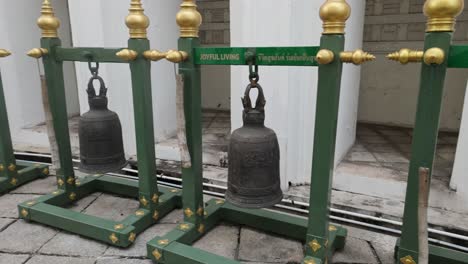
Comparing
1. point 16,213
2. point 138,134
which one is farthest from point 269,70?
point 16,213

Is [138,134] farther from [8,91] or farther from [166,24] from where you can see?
[8,91]

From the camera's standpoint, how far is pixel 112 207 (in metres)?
3.00

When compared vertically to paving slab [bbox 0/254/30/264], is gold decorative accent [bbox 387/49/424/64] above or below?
above

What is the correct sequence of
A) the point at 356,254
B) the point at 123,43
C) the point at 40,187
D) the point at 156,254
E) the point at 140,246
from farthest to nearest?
the point at 123,43 → the point at 40,187 → the point at 140,246 → the point at 356,254 → the point at 156,254

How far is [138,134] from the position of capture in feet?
8.18

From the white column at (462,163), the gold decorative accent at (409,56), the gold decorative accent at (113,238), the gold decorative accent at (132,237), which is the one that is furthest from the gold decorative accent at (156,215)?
the white column at (462,163)

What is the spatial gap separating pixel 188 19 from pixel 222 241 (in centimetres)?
145

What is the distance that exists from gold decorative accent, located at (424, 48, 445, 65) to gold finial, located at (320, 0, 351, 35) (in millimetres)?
383

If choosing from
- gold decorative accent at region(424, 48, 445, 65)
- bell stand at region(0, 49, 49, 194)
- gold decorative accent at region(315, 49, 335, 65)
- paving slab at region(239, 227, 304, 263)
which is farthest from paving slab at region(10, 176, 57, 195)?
gold decorative accent at region(424, 48, 445, 65)

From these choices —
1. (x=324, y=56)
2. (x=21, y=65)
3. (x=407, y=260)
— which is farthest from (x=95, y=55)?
(x=21, y=65)

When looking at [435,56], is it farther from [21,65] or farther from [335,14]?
[21,65]

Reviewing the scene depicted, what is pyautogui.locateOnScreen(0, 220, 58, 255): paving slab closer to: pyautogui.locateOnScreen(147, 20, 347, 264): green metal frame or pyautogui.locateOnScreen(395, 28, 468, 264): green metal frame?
pyautogui.locateOnScreen(147, 20, 347, 264): green metal frame

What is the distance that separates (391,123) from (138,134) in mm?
3734

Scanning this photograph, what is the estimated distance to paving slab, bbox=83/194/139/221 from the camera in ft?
9.41
